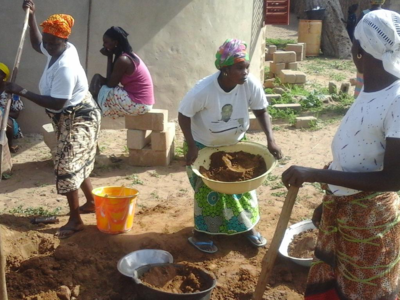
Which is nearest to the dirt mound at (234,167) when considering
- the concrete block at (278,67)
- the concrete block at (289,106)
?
the concrete block at (289,106)

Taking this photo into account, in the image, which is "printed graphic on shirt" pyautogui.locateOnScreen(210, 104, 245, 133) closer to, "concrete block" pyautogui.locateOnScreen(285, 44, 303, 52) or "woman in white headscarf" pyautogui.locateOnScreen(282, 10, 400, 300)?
"woman in white headscarf" pyautogui.locateOnScreen(282, 10, 400, 300)

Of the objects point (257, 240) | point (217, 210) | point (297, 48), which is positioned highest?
point (297, 48)

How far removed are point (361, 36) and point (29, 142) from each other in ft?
18.5

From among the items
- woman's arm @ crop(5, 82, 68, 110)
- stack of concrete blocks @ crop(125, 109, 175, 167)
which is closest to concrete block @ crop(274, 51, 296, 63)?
stack of concrete blocks @ crop(125, 109, 175, 167)

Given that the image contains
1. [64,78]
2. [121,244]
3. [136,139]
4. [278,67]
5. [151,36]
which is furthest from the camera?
[278,67]

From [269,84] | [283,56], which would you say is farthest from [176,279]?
[283,56]

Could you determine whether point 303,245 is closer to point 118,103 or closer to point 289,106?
point 118,103

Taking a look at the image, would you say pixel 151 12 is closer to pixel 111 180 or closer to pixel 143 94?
pixel 143 94

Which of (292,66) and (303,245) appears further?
(292,66)

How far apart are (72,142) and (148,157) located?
2.11 metres

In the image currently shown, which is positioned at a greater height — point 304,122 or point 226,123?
point 226,123

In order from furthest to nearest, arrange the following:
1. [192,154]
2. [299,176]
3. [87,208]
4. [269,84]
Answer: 1. [269,84]
2. [87,208]
3. [192,154]
4. [299,176]

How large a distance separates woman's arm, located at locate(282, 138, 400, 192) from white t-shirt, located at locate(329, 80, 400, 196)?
83mm

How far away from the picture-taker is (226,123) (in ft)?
13.6
